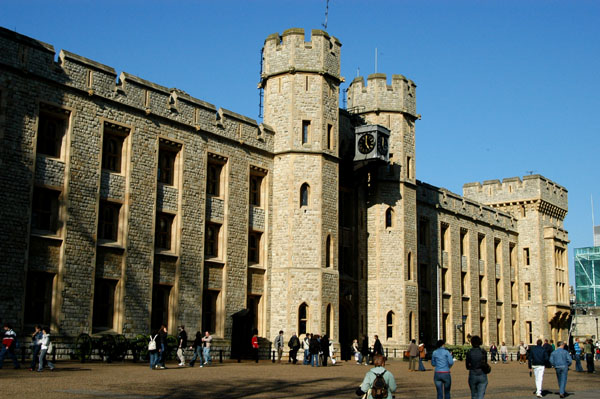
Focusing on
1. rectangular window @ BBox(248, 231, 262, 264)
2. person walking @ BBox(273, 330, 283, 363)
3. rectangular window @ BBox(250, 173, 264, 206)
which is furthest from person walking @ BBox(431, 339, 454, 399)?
rectangular window @ BBox(250, 173, 264, 206)

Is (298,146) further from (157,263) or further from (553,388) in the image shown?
(553,388)

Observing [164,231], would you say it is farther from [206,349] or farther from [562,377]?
[562,377]

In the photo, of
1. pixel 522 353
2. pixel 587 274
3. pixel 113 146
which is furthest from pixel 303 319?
pixel 587 274

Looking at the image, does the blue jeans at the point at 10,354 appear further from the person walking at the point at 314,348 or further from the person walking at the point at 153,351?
the person walking at the point at 314,348

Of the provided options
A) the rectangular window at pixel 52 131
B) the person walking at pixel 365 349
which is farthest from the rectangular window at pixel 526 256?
the rectangular window at pixel 52 131

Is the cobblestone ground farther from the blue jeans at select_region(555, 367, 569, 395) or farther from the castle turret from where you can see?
the castle turret

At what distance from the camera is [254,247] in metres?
33.5

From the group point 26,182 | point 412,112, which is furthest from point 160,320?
point 412,112

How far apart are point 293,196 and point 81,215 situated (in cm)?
1060

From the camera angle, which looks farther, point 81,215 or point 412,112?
point 412,112

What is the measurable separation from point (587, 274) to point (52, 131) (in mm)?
73980

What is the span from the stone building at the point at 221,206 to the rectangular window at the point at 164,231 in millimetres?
80

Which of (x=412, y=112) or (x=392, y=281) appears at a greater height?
(x=412, y=112)

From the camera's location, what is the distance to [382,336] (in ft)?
126
